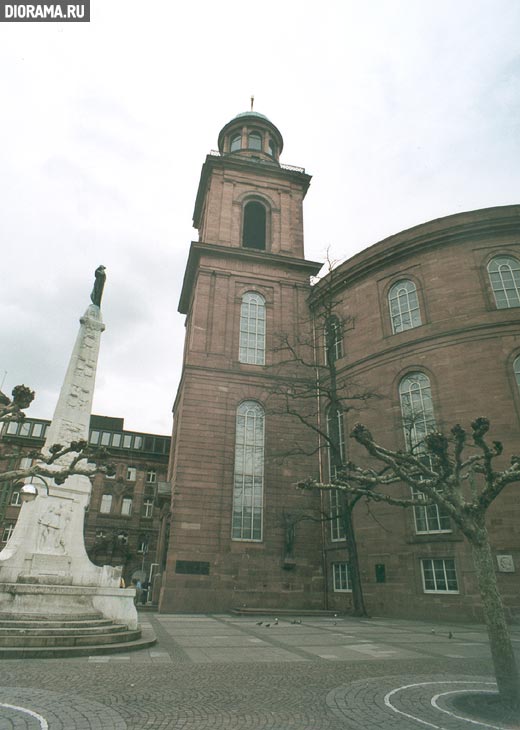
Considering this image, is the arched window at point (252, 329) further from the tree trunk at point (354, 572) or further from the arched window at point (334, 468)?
the tree trunk at point (354, 572)

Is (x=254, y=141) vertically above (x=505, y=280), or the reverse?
(x=254, y=141)

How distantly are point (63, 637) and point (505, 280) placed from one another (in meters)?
22.6

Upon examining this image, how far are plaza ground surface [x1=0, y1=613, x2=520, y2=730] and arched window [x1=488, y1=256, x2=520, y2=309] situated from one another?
15.5m

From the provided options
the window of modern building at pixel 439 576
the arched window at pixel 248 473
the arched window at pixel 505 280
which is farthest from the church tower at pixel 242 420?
the arched window at pixel 505 280

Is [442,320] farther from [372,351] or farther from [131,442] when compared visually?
[131,442]

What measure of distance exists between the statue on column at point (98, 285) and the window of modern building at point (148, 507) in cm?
3654

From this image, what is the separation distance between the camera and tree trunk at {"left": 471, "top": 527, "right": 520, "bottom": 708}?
5.87 metres

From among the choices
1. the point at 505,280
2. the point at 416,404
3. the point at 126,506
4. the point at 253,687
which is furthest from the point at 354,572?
the point at 126,506

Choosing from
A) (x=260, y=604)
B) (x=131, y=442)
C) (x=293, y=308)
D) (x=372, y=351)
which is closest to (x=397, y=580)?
(x=260, y=604)

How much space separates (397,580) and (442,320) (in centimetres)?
1213

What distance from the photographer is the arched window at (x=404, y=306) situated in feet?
79.0

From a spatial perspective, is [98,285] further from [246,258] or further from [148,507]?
[148,507]

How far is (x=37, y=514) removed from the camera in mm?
11656

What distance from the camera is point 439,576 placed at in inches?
752
